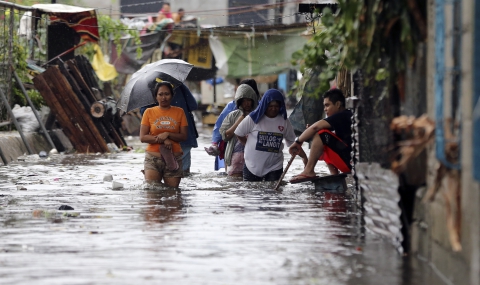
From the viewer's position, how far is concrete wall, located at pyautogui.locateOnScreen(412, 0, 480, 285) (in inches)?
187

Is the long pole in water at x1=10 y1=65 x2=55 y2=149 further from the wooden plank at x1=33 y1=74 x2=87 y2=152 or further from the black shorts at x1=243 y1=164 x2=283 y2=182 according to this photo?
the black shorts at x1=243 y1=164 x2=283 y2=182

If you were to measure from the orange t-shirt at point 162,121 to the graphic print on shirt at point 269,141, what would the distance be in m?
1.28

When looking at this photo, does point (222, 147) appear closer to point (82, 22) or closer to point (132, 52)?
point (82, 22)

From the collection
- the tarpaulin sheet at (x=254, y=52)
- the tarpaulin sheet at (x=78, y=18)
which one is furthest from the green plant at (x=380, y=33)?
the tarpaulin sheet at (x=254, y=52)

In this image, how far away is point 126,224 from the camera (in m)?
8.10

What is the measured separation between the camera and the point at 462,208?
518 cm

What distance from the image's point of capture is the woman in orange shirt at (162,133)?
11.0 m

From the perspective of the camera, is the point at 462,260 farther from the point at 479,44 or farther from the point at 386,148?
the point at 386,148

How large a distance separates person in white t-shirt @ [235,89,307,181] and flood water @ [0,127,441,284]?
0.28 meters

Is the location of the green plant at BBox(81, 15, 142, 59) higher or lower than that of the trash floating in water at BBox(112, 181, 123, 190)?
higher

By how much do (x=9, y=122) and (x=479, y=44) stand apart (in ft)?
47.2

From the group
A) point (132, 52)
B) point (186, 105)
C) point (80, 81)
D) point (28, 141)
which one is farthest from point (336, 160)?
point (132, 52)

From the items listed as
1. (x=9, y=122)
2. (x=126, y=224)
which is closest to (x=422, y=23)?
(x=126, y=224)

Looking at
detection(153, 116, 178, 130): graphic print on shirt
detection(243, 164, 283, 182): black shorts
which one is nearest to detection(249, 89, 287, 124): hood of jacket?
detection(243, 164, 283, 182): black shorts
